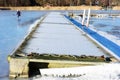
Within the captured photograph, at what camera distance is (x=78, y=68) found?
6.86m

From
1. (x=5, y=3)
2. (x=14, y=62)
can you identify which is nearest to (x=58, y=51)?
(x=14, y=62)

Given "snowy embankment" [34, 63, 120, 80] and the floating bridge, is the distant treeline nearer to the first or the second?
the floating bridge

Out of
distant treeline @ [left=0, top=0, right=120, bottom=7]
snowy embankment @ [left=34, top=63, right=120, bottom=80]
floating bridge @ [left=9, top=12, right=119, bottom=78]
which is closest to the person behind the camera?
snowy embankment @ [left=34, top=63, right=120, bottom=80]

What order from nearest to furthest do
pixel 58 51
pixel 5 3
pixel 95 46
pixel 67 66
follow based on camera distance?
pixel 67 66
pixel 58 51
pixel 95 46
pixel 5 3

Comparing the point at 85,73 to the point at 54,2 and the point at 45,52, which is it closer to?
the point at 45,52

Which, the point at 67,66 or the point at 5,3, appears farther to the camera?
the point at 5,3

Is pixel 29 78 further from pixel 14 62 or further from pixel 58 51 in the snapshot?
pixel 58 51

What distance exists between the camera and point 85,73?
6.70 meters

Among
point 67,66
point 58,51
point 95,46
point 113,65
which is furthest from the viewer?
point 95,46

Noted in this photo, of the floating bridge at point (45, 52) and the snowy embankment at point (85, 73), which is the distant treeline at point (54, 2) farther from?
the snowy embankment at point (85, 73)

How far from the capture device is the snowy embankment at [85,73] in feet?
20.8

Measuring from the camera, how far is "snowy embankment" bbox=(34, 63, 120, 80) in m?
6.34

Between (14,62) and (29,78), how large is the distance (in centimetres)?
44

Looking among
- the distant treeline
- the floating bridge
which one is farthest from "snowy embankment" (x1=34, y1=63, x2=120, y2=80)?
the distant treeline
